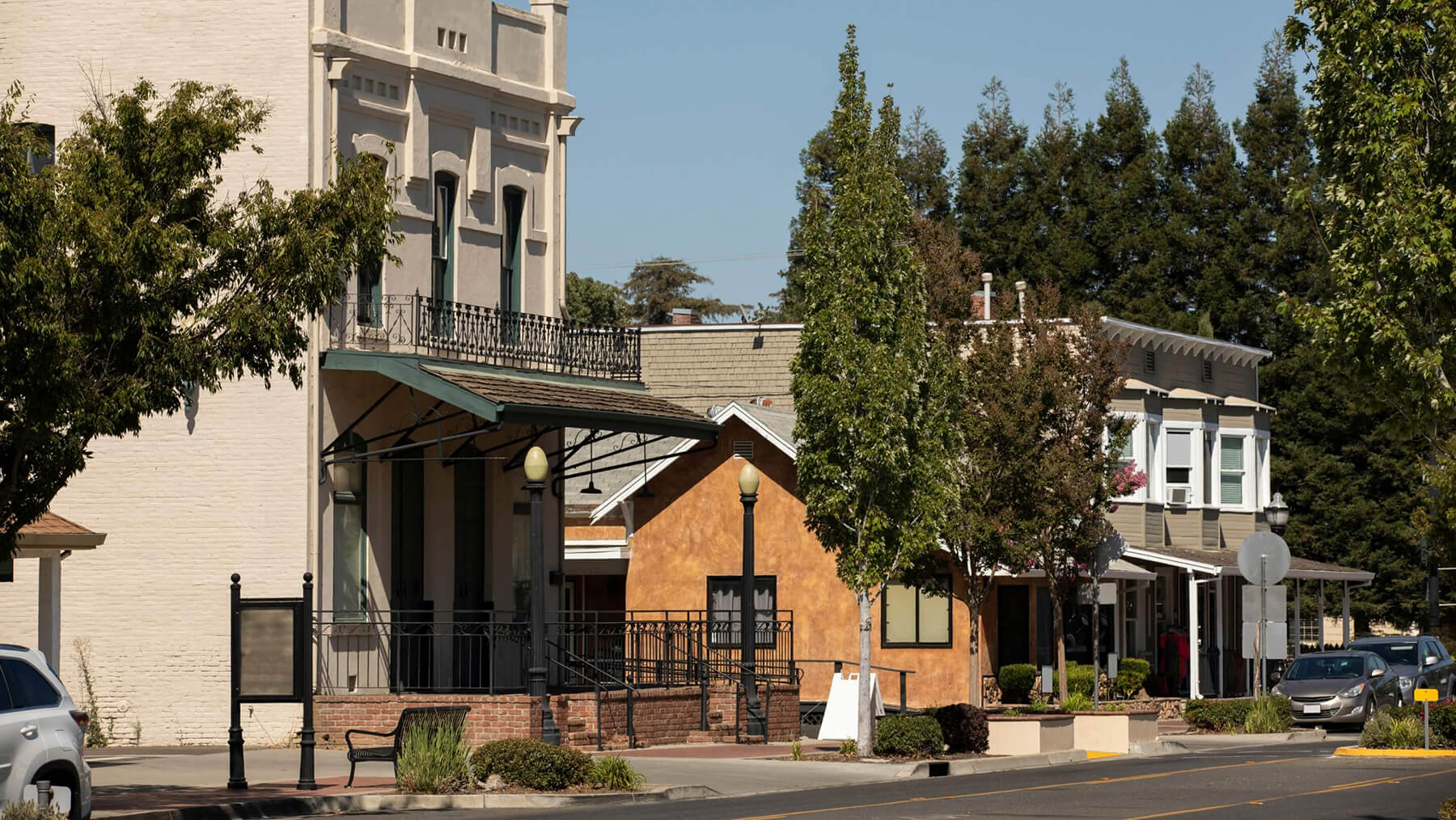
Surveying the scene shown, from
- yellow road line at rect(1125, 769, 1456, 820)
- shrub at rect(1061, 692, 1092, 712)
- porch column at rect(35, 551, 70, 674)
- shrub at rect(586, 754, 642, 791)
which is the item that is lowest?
shrub at rect(1061, 692, 1092, 712)

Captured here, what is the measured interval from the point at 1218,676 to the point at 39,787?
118ft

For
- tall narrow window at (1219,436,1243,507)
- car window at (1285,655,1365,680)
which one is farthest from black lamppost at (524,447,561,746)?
tall narrow window at (1219,436,1243,507)

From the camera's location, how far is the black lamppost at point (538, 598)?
25672mm

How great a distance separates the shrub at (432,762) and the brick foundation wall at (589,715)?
10.6 feet

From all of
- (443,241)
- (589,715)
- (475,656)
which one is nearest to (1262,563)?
(589,715)

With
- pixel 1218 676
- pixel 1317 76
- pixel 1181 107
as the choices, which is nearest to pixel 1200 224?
pixel 1181 107

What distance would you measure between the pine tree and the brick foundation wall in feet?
135

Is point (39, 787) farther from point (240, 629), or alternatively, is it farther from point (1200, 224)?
point (1200, 224)

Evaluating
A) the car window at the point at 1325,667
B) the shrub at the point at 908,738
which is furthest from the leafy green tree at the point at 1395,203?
the car window at the point at 1325,667

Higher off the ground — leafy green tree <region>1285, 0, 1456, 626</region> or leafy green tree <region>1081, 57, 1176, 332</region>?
leafy green tree <region>1081, 57, 1176, 332</region>

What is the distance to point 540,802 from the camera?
2069cm

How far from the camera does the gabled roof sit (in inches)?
1571

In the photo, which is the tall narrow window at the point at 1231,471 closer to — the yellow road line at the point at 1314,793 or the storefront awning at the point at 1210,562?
the storefront awning at the point at 1210,562

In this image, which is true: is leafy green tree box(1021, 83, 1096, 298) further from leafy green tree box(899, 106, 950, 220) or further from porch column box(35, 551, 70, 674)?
porch column box(35, 551, 70, 674)
